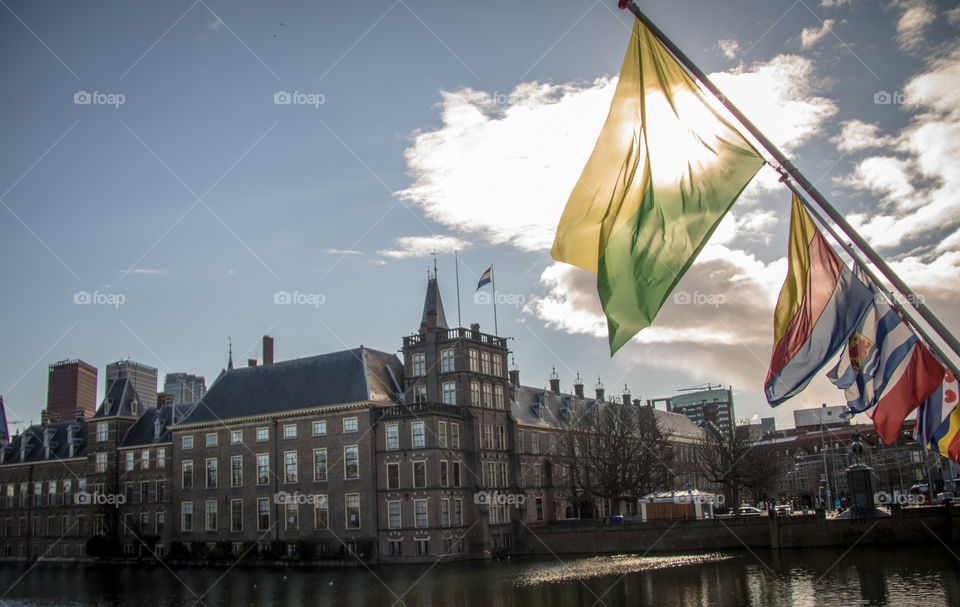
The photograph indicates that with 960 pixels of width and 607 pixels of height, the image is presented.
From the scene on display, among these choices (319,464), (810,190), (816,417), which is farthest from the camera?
(816,417)

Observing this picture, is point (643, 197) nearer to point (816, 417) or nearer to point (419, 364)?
point (419, 364)

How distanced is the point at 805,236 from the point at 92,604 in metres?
40.7

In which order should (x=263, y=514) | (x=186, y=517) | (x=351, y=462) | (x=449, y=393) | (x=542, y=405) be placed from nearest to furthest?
1. (x=351, y=462)
2. (x=449, y=393)
3. (x=263, y=514)
4. (x=186, y=517)
5. (x=542, y=405)

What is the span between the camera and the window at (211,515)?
225ft

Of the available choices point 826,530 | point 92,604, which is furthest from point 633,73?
point 826,530

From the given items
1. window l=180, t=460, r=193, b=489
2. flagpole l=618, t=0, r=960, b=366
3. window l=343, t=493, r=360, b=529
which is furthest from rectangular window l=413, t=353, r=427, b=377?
flagpole l=618, t=0, r=960, b=366

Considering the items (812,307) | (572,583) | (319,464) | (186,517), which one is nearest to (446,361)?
(319,464)

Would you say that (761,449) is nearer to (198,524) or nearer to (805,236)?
(198,524)

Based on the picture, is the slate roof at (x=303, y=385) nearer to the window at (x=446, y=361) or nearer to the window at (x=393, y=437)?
the window at (x=393, y=437)

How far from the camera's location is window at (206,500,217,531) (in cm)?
6862

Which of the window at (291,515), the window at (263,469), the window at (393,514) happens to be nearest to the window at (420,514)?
the window at (393,514)

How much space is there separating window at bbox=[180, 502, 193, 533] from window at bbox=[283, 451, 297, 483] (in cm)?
1172

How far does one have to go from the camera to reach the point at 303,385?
6788 cm

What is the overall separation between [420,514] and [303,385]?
16.2 m
